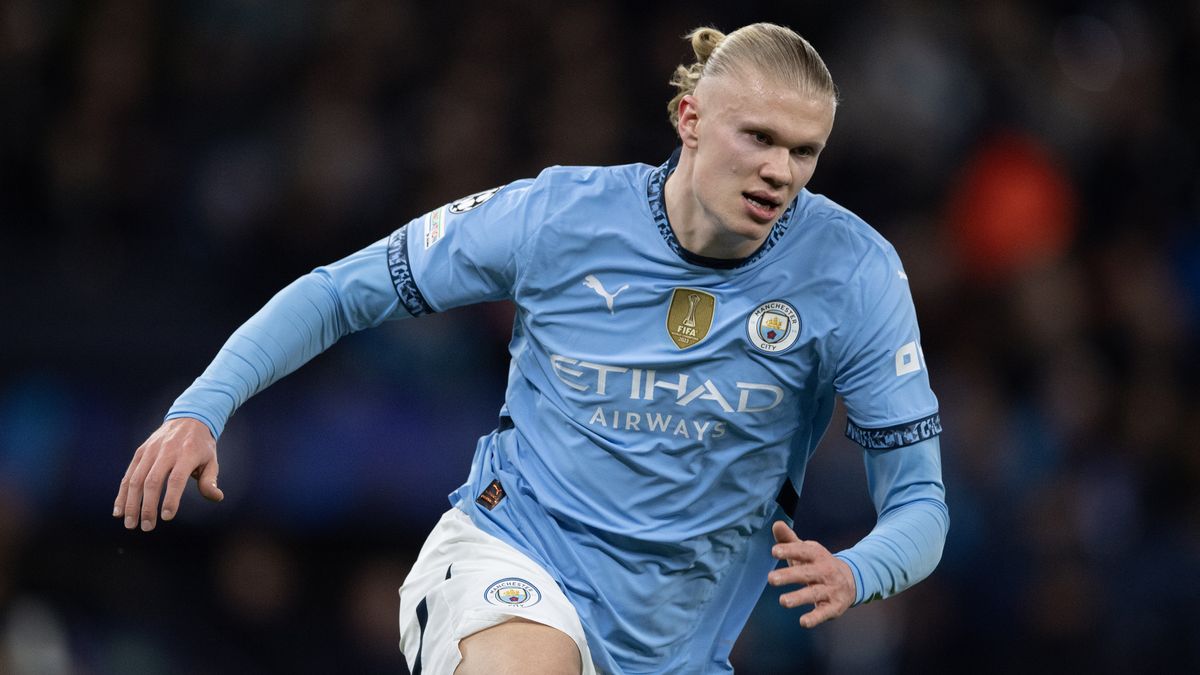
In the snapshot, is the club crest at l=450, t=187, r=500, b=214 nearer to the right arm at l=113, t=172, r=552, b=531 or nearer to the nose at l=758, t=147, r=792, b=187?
the right arm at l=113, t=172, r=552, b=531

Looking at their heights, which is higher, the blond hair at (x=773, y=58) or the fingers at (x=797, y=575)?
the blond hair at (x=773, y=58)

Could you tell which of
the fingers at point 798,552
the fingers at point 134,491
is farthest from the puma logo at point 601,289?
the fingers at point 134,491

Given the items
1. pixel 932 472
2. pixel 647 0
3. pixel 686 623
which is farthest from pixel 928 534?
pixel 647 0

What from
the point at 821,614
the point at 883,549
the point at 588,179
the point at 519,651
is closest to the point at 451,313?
the point at 588,179

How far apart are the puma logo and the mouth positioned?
363mm

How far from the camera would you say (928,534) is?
3.59 metres

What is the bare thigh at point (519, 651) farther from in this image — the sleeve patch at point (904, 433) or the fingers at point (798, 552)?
the sleeve patch at point (904, 433)

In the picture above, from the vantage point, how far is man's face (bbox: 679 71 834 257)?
11.8 ft

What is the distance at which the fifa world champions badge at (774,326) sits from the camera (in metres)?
3.73

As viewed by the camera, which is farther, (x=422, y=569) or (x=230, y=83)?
(x=230, y=83)

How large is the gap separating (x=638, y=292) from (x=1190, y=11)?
6.31m

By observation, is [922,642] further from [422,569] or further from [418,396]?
[422,569]

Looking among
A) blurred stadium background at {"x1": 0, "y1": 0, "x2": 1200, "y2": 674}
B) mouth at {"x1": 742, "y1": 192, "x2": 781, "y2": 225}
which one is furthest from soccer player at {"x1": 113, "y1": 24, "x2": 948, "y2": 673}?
blurred stadium background at {"x1": 0, "y1": 0, "x2": 1200, "y2": 674}

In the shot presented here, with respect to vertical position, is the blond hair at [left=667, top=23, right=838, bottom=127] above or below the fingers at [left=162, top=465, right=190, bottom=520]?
above
